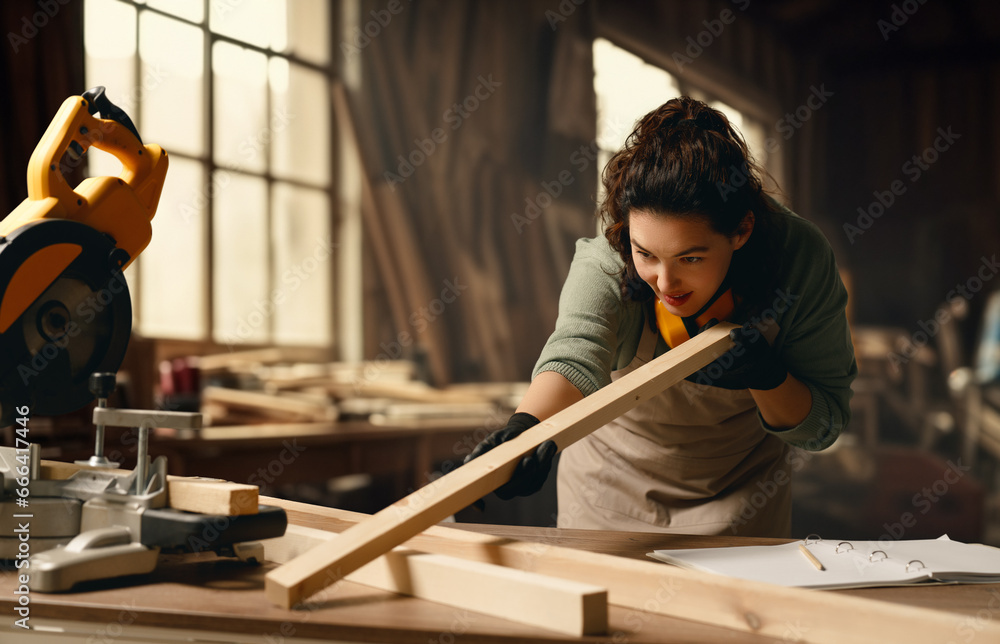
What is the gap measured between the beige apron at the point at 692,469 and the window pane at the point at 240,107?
11.4 ft

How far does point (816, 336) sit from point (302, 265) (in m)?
4.04

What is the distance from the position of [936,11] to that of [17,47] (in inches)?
269

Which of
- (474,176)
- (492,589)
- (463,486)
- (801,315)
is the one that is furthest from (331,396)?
(492,589)

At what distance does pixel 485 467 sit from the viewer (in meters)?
1.09

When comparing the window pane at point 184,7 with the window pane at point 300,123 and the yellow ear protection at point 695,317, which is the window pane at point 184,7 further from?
the yellow ear protection at point 695,317

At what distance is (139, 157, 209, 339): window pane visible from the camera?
416 cm

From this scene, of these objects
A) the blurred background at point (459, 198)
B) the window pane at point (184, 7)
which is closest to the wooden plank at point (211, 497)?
the blurred background at point (459, 198)

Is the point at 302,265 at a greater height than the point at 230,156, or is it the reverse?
the point at 230,156

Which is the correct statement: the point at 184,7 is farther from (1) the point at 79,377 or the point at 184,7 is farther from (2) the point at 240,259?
(1) the point at 79,377

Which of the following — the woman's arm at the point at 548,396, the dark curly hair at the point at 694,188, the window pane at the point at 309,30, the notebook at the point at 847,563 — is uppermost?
the window pane at the point at 309,30

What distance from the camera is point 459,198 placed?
5.89 metres

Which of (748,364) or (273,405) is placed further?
(273,405)

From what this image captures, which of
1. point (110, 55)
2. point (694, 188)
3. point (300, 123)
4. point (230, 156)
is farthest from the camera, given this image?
point (300, 123)

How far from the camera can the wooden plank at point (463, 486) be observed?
896 mm
